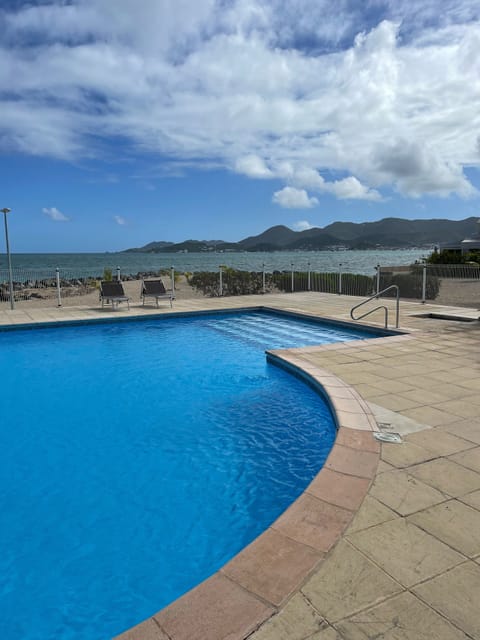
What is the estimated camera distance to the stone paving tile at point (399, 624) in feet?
5.27

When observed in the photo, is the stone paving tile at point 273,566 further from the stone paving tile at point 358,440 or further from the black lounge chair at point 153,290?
the black lounge chair at point 153,290

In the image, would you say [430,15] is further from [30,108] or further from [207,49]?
[30,108]

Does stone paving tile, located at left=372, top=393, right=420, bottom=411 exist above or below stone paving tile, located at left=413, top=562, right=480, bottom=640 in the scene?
above

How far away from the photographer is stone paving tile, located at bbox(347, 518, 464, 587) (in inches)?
77.0

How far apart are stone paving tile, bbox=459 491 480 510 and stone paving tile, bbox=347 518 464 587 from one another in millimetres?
441

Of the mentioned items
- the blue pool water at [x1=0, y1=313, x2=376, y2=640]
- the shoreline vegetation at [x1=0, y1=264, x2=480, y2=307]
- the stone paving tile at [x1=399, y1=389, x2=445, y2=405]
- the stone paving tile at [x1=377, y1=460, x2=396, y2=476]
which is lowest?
the blue pool water at [x1=0, y1=313, x2=376, y2=640]

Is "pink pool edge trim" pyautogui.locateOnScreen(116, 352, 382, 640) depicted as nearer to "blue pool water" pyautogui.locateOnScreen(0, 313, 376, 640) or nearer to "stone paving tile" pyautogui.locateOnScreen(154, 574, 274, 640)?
"stone paving tile" pyautogui.locateOnScreen(154, 574, 274, 640)

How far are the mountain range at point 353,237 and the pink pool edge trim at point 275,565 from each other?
99351 mm

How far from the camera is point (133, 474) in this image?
12.2ft

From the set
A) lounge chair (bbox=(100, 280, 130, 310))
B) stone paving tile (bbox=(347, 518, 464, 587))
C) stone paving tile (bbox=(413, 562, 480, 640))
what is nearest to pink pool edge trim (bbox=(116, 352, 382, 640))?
stone paving tile (bbox=(347, 518, 464, 587))

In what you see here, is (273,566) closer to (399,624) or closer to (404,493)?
(399,624)

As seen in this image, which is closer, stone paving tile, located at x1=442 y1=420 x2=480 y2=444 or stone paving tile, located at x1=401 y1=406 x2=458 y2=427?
stone paving tile, located at x1=442 y1=420 x2=480 y2=444

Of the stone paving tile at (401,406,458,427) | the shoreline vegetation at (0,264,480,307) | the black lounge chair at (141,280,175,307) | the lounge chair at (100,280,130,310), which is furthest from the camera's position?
the shoreline vegetation at (0,264,480,307)

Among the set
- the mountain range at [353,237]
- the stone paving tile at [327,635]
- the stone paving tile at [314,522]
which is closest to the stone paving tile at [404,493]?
the stone paving tile at [314,522]
